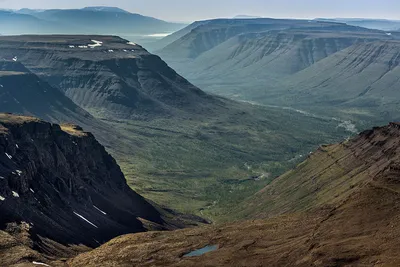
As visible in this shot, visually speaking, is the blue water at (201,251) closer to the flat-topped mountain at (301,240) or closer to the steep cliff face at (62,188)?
the flat-topped mountain at (301,240)

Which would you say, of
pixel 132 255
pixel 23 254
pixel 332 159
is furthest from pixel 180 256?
pixel 332 159

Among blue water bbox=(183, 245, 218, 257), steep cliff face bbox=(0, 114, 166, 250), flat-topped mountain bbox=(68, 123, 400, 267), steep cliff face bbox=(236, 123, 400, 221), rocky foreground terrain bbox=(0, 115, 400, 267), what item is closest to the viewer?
flat-topped mountain bbox=(68, 123, 400, 267)

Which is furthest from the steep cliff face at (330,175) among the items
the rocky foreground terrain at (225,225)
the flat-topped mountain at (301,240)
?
the flat-topped mountain at (301,240)

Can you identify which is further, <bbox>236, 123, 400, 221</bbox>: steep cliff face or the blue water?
<bbox>236, 123, 400, 221</bbox>: steep cliff face

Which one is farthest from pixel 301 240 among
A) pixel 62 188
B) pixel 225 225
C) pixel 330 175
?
pixel 330 175

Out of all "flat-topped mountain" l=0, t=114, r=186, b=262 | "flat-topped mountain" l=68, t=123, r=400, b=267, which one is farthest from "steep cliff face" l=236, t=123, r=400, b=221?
"flat-topped mountain" l=0, t=114, r=186, b=262

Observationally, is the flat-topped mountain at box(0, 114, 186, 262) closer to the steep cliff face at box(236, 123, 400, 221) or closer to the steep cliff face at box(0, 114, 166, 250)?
the steep cliff face at box(0, 114, 166, 250)

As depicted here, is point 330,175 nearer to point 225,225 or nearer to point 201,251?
point 225,225

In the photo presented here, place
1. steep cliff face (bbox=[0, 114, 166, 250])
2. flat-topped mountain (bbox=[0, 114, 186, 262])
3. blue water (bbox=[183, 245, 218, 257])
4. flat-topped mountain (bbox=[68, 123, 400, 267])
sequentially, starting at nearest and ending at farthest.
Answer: flat-topped mountain (bbox=[68, 123, 400, 267]) → blue water (bbox=[183, 245, 218, 257]) → flat-topped mountain (bbox=[0, 114, 186, 262]) → steep cliff face (bbox=[0, 114, 166, 250])
